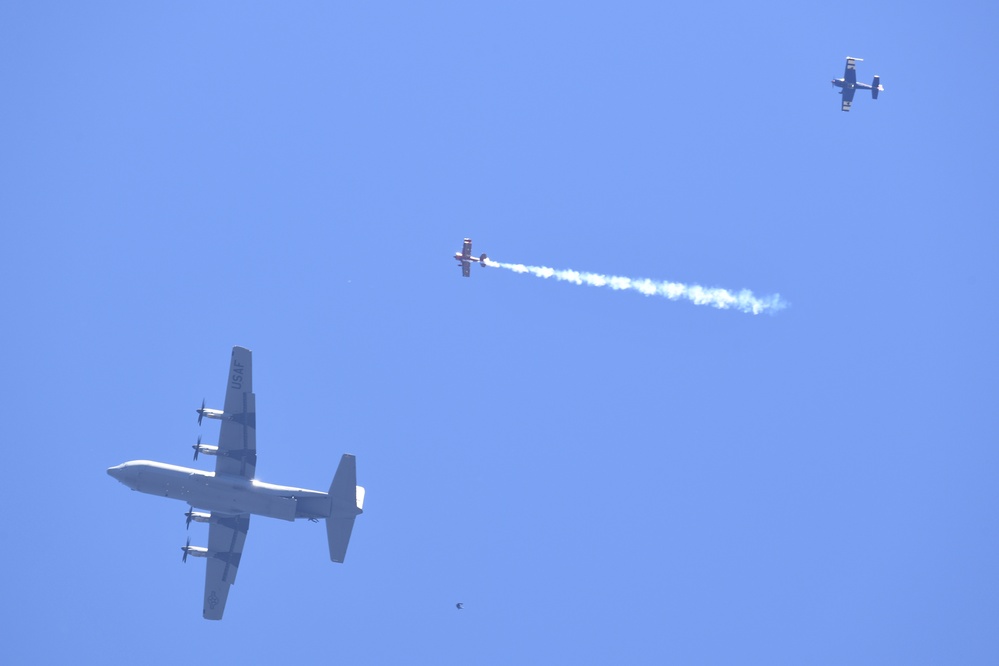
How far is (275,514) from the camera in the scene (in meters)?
96.9

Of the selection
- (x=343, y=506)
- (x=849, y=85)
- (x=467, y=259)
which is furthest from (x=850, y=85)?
(x=343, y=506)

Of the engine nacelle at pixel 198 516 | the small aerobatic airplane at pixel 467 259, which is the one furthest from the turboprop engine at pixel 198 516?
the small aerobatic airplane at pixel 467 259

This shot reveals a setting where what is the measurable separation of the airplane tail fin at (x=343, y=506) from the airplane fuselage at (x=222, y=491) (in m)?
0.73

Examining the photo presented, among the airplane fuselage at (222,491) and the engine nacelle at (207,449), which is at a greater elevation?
the engine nacelle at (207,449)

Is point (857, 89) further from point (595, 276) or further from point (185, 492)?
point (185, 492)

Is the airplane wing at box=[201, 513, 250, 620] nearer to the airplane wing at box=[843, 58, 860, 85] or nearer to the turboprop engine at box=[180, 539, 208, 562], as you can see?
the turboprop engine at box=[180, 539, 208, 562]

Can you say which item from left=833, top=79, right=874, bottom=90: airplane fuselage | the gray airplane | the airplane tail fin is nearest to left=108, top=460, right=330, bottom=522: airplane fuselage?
the gray airplane

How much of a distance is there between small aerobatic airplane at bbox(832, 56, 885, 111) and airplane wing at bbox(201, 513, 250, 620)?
69860 mm

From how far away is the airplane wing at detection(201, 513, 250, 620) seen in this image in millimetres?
101625

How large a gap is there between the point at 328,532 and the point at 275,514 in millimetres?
4341

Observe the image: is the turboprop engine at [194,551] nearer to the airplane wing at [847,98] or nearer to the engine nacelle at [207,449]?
the engine nacelle at [207,449]

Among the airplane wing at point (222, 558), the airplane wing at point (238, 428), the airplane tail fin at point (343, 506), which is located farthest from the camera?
the airplane wing at point (222, 558)

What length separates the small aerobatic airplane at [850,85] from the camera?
4803 inches

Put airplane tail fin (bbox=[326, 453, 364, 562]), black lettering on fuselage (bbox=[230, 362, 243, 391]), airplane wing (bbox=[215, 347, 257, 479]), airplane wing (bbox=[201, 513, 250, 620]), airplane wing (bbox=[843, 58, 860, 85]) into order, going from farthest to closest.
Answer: airplane wing (bbox=[843, 58, 860, 85]) < airplane wing (bbox=[201, 513, 250, 620]) < airplane wing (bbox=[215, 347, 257, 479]) < black lettering on fuselage (bbox=[230, 362, 243, 391]) < airplane tail fin (bbox=[326, 453, 364, 562])
